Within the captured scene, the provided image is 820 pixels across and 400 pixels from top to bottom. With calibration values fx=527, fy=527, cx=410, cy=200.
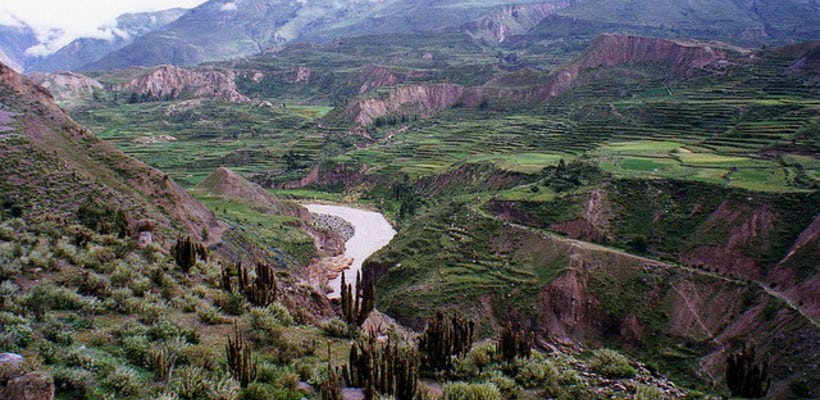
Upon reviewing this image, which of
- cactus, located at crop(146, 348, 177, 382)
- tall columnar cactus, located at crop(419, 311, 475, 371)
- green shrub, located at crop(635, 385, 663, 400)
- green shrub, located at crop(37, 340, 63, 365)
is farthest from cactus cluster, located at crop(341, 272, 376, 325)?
green shrub, located at crop(37, 340, 63, 365)

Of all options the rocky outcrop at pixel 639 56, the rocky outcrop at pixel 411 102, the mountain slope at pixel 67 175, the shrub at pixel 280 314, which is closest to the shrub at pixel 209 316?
the shrub at pixel 280 314

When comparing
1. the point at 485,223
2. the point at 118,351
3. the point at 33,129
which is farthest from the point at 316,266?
the point at 118,351

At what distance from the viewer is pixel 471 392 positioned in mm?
13906

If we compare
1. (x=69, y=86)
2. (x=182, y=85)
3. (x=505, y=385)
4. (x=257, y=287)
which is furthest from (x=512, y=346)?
(x=182, y=85)

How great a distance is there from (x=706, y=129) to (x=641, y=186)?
27673mm

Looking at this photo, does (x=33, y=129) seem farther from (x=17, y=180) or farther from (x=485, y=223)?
(x=485, y=223)

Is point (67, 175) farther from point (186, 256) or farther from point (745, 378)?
point (745, 378)

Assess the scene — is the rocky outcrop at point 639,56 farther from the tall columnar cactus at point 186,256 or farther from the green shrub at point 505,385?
the tall columnar cactus at point 186,256

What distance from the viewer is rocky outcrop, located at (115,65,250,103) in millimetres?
185375

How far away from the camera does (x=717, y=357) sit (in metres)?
32.9

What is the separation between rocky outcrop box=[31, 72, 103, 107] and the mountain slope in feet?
457

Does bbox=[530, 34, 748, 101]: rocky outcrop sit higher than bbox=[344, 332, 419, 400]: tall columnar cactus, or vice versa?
bbox=[530, 34, 748, 101]: rocky outcrop

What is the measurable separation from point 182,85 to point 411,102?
325 feet

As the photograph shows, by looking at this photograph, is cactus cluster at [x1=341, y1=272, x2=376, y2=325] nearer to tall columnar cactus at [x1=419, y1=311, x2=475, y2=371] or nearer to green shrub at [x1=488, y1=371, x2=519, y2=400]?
tall columnar cactus at [x1=419, y1=311, x2=475, y2=371]
